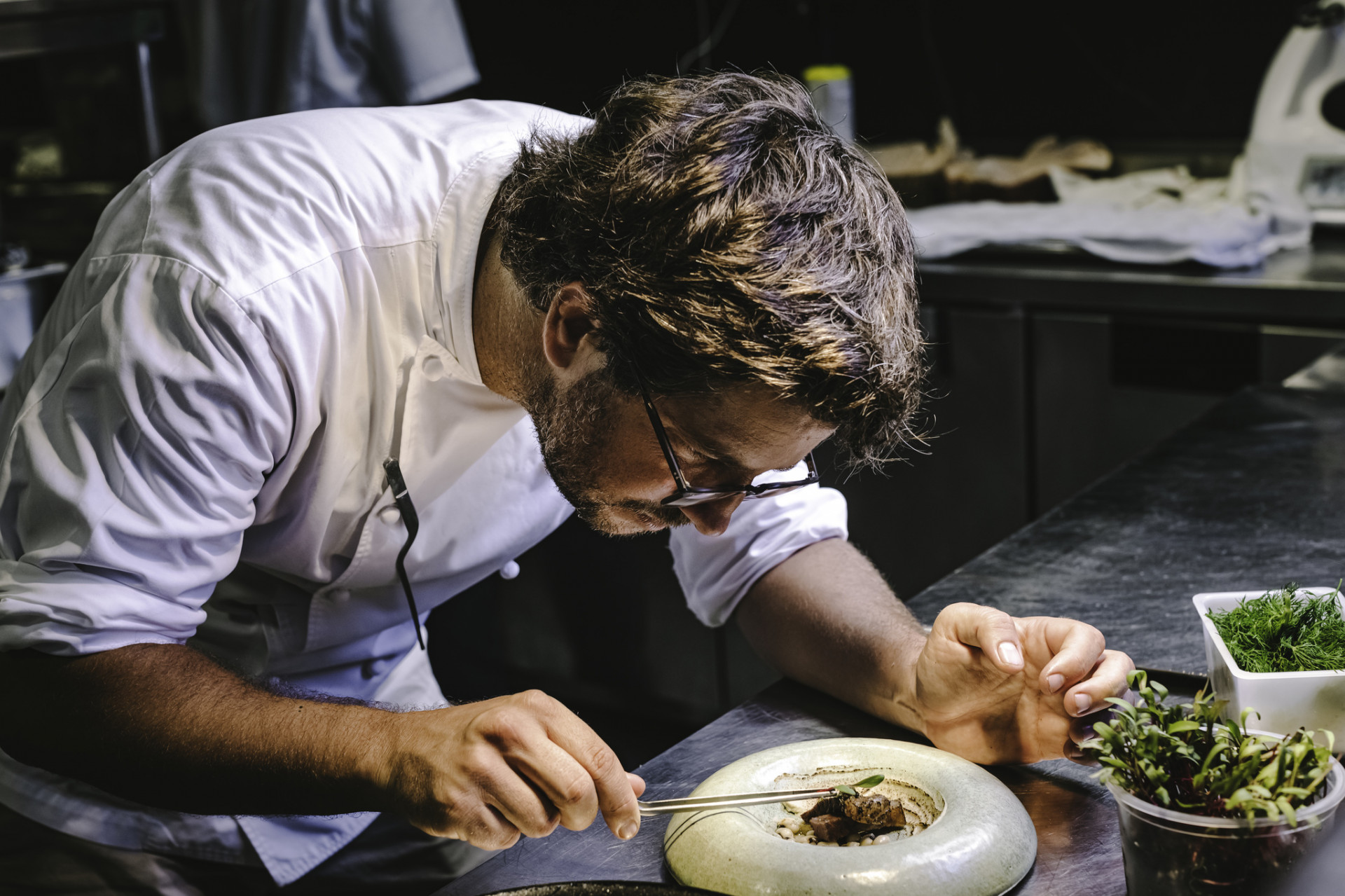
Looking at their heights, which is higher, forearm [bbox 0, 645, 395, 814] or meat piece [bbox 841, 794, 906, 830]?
forearm [bbox 0, 645, 395, 814]

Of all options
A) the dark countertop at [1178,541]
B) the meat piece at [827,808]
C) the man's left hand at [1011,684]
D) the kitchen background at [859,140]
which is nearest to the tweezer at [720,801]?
the meat piece at [827,808]

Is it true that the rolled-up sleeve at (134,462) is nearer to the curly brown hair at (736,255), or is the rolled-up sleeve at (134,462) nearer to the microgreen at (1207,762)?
the curly brown hair at (736,255)

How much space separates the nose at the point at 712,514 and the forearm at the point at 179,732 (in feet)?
1.20

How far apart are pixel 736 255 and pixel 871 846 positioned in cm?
51

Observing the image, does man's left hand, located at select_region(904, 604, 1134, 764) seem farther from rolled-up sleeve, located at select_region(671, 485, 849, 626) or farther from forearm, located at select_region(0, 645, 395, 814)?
forearm, located at select_region(0, 645, 395, 814)

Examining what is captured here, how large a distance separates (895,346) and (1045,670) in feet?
1.08

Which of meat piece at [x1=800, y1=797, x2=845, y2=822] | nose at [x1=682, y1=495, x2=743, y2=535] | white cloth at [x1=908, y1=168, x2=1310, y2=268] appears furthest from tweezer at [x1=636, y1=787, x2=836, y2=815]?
white cloth at [x1=908, y1=168, x2=1310, y2=268]

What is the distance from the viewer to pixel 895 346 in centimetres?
117

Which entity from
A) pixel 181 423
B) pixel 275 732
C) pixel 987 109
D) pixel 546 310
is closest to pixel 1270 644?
pixel 546 310

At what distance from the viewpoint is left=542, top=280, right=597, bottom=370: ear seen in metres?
1.19

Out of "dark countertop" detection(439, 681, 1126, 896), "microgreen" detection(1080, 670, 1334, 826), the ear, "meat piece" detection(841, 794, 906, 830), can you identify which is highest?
the ear

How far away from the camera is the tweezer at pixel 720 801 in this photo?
0.99 meters

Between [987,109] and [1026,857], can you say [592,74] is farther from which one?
[1026,857]

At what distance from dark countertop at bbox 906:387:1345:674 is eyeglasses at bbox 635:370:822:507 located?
263 mm
